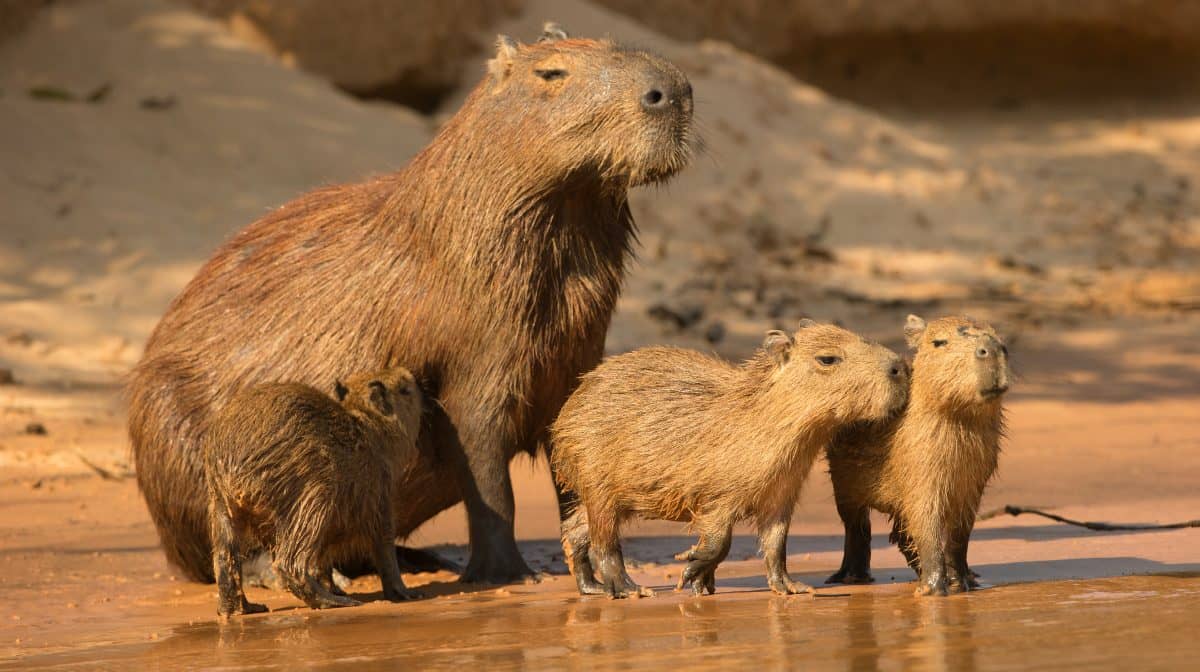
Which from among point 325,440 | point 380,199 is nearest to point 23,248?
point 380,199

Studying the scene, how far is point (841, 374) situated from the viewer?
6234 mm

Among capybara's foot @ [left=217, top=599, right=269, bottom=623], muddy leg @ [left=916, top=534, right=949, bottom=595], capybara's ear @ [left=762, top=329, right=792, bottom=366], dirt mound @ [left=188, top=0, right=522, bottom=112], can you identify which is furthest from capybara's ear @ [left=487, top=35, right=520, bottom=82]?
dirt mound @ [left=188, top=0, right=522, bottom=112]

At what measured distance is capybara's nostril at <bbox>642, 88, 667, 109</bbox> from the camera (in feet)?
21.9

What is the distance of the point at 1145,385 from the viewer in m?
11.7

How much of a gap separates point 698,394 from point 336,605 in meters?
1.47

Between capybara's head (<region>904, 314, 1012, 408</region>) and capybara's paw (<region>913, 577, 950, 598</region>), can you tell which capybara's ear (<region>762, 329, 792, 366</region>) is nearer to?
capybara's head (<region>904, 314, 1012, 408</region>)

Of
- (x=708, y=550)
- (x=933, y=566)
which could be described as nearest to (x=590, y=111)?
(x=708, y=550)

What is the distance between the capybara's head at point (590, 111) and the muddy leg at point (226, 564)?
1.69 metres

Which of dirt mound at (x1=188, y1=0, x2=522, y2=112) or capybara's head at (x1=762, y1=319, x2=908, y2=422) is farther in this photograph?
dirt mound at (x1=188, y1=0, x2=522, y2=112)

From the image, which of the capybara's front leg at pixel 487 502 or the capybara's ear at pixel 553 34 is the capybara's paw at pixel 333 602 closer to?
the capybara's front leg at pixel 487 502

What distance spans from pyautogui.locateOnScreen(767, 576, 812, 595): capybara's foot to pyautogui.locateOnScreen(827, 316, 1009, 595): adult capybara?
1.29 ft

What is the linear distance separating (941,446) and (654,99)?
160 centimetres

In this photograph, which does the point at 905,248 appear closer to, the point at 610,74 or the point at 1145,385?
the point at 1145,385

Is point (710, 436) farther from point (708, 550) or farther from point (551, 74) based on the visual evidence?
point (551, 74)
